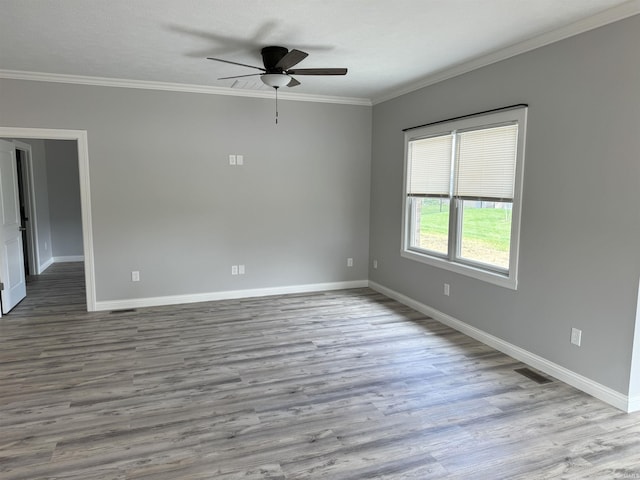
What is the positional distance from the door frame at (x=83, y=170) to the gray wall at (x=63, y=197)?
12.9 feet

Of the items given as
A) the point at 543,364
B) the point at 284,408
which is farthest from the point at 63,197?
the point at 543,364

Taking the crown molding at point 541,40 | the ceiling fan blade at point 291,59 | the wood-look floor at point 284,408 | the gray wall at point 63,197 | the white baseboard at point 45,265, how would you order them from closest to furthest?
the wood-look floor at point 284,408
the crown molding at point 541,40
the ceiling fan blade at point 291,59
the white baseboard at point 45,265
the gray wall at point 63,197

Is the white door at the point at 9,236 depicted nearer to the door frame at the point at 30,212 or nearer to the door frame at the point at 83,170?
the door frame at the point at 83,170

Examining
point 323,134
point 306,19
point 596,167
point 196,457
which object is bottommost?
point 196,457

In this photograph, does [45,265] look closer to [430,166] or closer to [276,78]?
[276,78]

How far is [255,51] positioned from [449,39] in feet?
5.58

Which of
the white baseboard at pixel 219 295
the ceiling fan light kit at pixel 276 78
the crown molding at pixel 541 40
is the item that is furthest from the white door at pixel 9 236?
the crown molding at pixel 541 40

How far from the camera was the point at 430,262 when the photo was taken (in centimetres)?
481

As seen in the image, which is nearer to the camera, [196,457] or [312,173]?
[196,457]

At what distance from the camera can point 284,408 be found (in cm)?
285

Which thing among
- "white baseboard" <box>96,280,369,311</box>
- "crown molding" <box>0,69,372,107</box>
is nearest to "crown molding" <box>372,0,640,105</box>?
"crown molding" <box>0,69,372,107</box>

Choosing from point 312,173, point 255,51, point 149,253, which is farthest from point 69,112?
point 312,173

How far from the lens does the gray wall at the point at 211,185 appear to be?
484 centimetres

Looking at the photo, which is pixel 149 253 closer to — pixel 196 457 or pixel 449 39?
pixel 196 457
